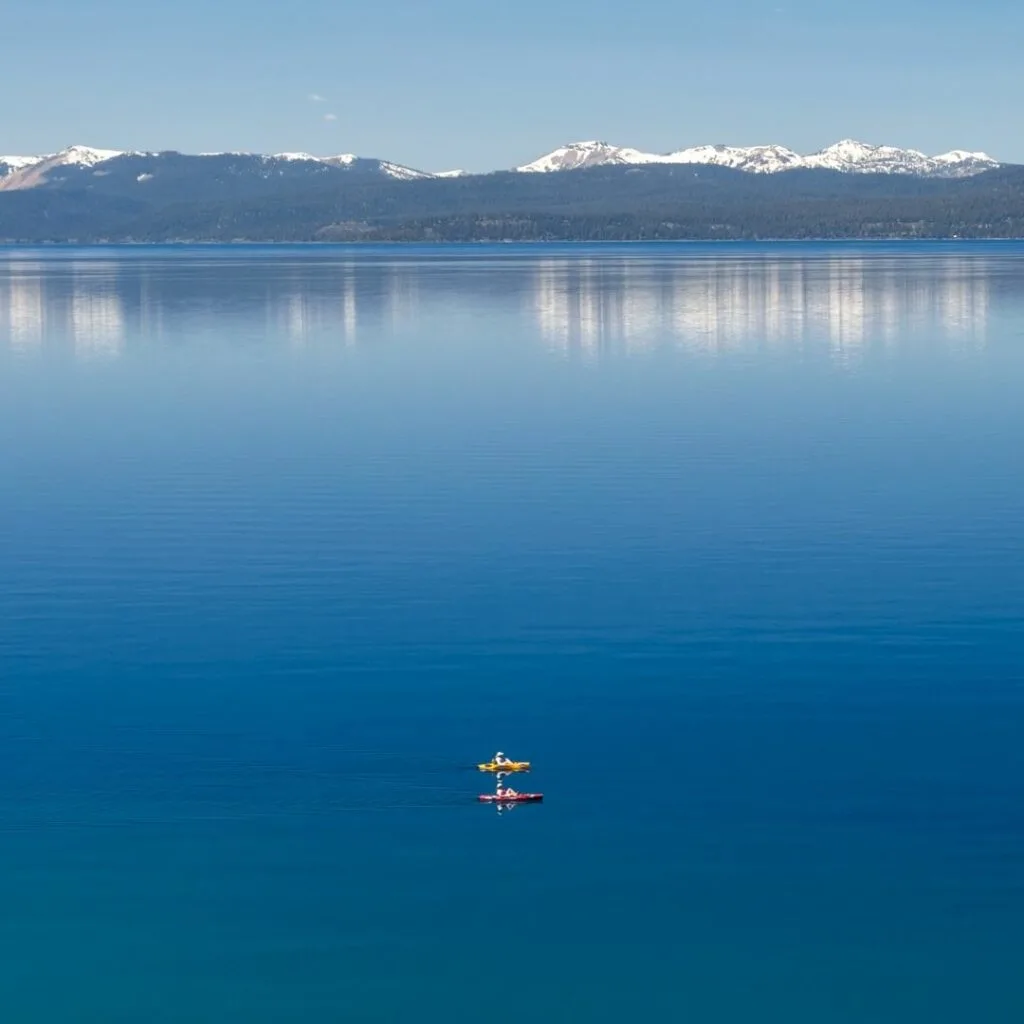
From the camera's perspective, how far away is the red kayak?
11.7 metres

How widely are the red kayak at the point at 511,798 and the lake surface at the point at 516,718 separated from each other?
8cm

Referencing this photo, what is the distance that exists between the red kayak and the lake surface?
0.08 meters

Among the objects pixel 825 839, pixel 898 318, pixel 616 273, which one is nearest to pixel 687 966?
pixel 825 839

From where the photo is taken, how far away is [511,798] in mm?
11664

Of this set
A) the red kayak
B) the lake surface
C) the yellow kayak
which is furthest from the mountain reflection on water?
the red kayak

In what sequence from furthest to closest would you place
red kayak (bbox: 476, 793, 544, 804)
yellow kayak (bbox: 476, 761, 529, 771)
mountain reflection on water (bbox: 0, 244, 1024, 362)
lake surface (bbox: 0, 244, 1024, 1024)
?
1. mountain reflection on water (bbox: 0, 244, 1024, 362)
2. yellow kayak (bbox: 476, 761, 529, 771)
3. red kayak (bbox: 476, 793, 544, 804)
4. lake surface (bbox: 0, 244, 1024, 1024)

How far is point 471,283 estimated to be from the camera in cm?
8438

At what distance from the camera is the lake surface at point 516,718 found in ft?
31.8

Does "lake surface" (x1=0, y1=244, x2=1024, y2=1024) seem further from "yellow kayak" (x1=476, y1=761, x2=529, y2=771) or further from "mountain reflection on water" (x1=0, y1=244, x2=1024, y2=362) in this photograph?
"mountain reflection on water" (x1=0, y1=244, x2=1024, y2=362)

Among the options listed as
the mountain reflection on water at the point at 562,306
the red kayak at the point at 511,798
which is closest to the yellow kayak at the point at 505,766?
the red kayak at the point at 511,798

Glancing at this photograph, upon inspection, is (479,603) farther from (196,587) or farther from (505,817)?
(505,817)

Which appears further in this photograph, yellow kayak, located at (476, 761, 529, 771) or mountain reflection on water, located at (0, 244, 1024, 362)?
mountain reflection on water, located at (0, 244, 1024, 362)

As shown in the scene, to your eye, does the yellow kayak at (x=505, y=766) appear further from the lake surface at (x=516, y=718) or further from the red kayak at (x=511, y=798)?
the red kayak at (x=511, y=798)

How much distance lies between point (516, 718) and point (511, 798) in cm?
167
